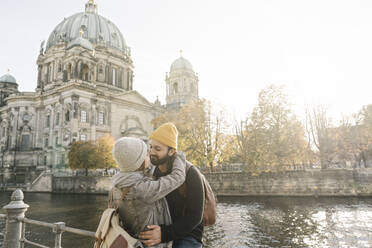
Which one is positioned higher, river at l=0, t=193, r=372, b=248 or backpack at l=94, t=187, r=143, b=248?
backpack at l=94, t=187, r=143, b=248

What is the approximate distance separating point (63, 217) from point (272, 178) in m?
19.5

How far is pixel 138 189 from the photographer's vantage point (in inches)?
90.4

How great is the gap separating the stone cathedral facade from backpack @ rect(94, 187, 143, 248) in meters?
40.2

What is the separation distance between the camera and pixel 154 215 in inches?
→ 96.7

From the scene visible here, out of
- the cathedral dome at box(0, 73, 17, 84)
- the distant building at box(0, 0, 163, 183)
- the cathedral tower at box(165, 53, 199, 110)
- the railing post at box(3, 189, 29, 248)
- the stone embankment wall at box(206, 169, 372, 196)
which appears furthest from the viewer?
the cathedral dome at box(0, 73, 17, 84)

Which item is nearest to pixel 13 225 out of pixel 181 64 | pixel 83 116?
pixel 83 116

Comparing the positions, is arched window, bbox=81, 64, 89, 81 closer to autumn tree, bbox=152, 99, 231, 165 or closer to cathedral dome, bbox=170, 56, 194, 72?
cathedral dome, bbox=170, 56, 194, 72

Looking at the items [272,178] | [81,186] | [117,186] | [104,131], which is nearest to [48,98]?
[104,131]

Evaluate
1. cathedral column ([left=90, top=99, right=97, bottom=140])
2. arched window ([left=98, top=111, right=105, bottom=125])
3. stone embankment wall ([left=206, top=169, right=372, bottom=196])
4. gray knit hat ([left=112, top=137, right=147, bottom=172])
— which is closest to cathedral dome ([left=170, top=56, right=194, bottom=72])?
arched window ([left=98, top=111, right=105, bottom=125])

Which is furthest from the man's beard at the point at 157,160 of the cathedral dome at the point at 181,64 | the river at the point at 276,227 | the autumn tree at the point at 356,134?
the cathedral dome at the point at 181,64

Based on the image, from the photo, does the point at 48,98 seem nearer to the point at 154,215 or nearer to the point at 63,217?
the point at 63,217

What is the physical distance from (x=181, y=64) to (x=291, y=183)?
128ft

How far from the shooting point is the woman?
2303 mm

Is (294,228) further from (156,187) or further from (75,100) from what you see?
(75,100)
